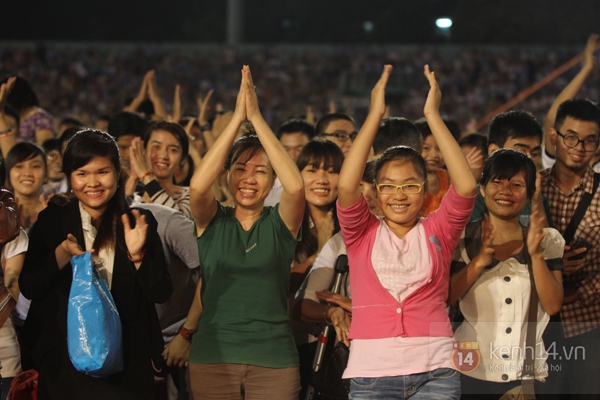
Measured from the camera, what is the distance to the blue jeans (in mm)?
3053

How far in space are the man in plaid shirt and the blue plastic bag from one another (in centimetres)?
237

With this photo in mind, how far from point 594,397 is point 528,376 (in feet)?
2.30

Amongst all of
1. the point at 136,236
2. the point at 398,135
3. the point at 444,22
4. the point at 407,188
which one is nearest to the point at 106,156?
the point at 136,236

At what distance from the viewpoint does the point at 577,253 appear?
12.9 feet

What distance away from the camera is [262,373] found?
3.24 meters

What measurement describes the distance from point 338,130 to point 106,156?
2.46m

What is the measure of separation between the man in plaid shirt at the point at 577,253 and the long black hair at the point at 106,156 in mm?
2338

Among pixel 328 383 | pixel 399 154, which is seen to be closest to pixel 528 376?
pixel 328 383

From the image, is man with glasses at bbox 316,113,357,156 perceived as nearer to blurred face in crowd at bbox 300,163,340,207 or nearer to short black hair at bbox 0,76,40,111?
blurred face in crowd at bbox 300,163,340,207

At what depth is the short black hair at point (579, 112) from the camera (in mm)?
4496

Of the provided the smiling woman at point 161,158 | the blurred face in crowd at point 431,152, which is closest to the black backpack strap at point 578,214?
the blurred face in crowd at point 431,152

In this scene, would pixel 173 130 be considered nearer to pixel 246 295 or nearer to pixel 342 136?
pixel 342 136

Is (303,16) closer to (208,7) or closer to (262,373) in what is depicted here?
(208,7)

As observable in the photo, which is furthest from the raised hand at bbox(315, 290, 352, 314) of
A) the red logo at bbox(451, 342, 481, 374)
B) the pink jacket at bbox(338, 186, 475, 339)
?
the red logo at bbox(451, 342, 481, 374)
